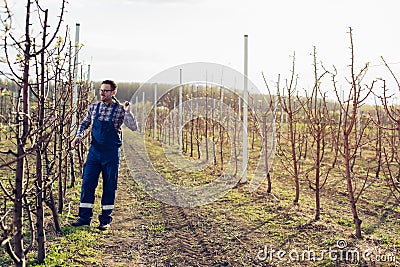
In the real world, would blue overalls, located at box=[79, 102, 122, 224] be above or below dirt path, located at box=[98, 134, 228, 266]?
above

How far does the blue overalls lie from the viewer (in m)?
5.29

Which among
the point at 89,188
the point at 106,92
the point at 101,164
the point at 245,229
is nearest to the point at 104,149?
the point at 101,164

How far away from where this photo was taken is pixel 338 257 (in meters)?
4.36

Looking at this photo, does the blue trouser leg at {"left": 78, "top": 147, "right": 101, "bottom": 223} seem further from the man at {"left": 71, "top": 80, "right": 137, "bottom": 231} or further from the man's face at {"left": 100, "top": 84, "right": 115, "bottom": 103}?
the man's face at {"left": 100, "top": 84, "right": 115, "bottom": 103}

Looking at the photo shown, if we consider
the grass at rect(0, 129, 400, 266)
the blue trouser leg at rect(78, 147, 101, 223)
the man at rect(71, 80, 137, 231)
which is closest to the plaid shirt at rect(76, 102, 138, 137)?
the man at rect(71, 80, 137, 231)

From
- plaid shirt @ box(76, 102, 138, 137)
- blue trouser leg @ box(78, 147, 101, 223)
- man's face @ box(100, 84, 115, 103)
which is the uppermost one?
man's face @ box(100, 84, 115, 103)

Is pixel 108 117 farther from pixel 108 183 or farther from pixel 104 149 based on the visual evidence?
pixel 108 183

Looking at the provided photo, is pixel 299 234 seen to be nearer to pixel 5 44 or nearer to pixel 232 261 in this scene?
pixel 232 261

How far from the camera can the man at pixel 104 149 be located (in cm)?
529

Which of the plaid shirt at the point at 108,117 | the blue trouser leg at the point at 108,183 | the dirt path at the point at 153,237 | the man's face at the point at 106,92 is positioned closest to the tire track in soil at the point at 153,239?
the dirt path at the point at 153,237

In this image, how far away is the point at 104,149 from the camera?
17.4ft

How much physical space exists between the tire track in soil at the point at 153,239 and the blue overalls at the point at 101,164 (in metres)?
0.36

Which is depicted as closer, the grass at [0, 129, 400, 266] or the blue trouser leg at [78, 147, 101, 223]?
the grass at [0, 129, 400, 266]

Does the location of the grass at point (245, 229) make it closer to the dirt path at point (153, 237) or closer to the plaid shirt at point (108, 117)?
the dirt path at point (153, 237)
